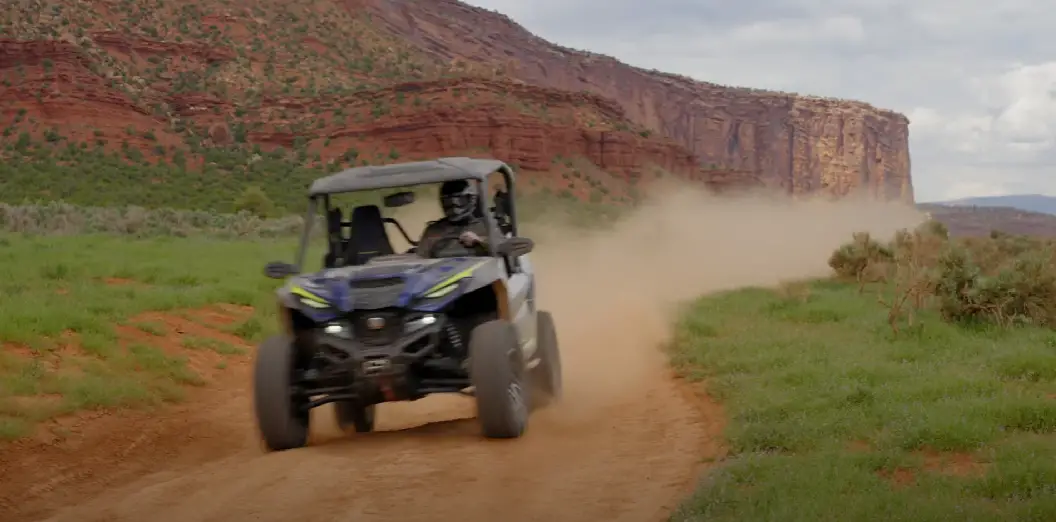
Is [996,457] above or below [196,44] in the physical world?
below

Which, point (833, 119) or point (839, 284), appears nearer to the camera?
point (839, 284)

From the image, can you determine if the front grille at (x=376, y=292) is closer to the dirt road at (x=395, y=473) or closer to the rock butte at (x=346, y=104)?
the dirt road at (x=395, y=473)

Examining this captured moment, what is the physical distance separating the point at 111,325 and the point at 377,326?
656 cm

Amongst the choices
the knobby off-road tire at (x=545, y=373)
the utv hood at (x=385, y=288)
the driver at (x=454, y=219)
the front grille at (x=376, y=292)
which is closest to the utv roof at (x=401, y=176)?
the driver at (x=454, y=219)

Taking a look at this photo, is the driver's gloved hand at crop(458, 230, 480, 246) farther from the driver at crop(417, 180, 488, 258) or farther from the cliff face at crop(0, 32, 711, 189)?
the cliff face at crop(0, 32, 711, 189)

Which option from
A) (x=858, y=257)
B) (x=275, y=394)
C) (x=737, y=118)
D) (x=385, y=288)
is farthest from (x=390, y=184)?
(x=737, y=118)

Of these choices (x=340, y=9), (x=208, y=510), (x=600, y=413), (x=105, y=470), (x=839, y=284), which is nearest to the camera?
(x=208, y=510)

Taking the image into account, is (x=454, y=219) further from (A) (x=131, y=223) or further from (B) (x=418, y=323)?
(A) (x=131, y=223)

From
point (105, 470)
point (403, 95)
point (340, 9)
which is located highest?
point (340, 9)

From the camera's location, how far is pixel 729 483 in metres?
6.22

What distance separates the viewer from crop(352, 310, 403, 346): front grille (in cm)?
755

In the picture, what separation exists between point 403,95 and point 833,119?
260ft

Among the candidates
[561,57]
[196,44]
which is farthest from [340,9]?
[561,57]

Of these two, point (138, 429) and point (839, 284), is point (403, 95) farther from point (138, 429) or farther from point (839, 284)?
point (138, 429)
